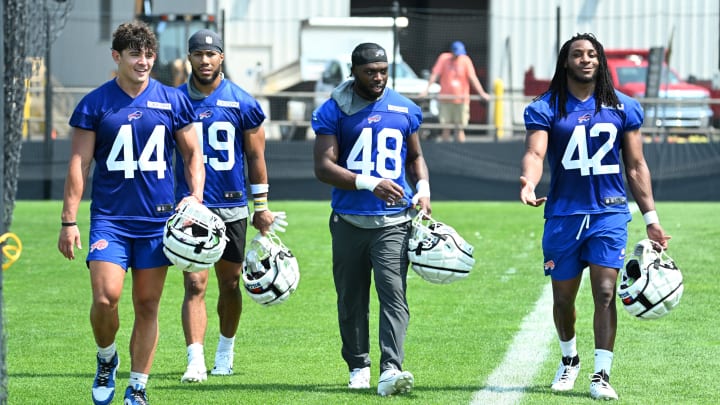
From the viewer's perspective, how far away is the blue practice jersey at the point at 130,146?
6906 mm

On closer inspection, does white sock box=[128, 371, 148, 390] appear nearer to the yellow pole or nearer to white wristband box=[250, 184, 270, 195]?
white wristband box=[250, 184, 270, 195]

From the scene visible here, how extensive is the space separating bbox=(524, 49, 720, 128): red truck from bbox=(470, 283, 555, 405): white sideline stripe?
992cm

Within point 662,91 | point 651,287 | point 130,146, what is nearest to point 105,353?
point 130,146

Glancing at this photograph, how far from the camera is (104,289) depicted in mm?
6887

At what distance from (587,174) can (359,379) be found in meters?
1.70

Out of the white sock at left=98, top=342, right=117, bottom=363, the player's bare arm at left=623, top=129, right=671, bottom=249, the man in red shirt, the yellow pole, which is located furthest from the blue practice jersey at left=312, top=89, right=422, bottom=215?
the man in red shirt

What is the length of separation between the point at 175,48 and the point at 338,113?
2173cm

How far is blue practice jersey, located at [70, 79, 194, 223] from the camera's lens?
22.7 feet

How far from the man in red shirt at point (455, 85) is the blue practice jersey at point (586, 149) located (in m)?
15.1

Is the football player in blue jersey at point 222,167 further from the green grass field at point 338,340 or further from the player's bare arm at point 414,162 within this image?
the player's bare arm at point 414,162

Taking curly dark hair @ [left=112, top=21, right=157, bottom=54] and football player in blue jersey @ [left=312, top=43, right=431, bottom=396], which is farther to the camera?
football player in blue jersey @ [left=312, top=43, right=431, bottom=396]

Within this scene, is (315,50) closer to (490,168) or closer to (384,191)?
(490,168)

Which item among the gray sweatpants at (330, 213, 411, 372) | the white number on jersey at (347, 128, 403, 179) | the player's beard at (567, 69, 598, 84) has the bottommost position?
the gray sweatpants at (330, 213, 411, 372)

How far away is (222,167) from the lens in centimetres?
840
